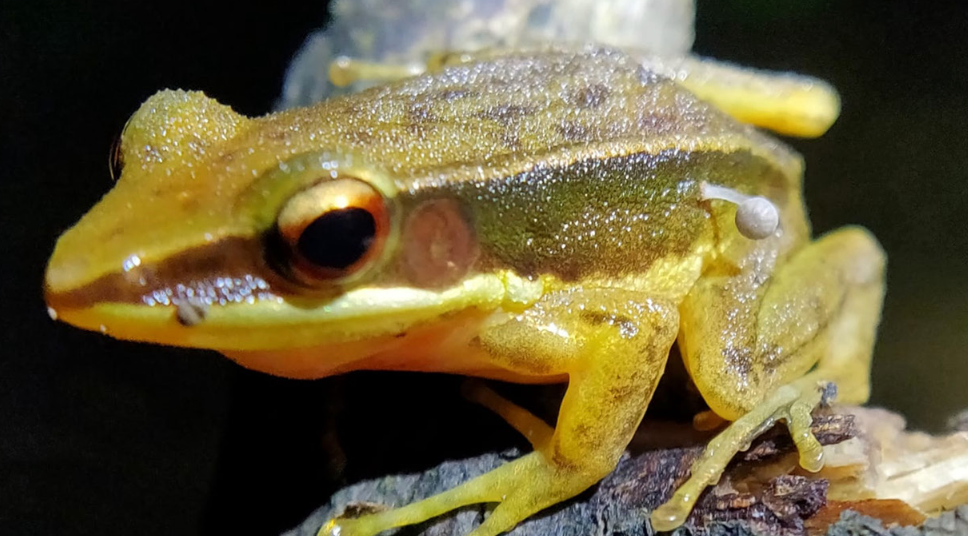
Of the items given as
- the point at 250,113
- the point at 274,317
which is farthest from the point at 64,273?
the point at 250,113

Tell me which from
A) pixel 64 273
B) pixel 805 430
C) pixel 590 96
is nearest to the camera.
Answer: pixel 64 273

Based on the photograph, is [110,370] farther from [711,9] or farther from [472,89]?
[711,9]

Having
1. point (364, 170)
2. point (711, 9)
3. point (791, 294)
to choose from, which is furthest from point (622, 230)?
point (711, 9)

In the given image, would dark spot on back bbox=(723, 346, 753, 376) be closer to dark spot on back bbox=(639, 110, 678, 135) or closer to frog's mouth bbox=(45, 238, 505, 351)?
dark spot on back bbox=(639, 110, 678, 135)

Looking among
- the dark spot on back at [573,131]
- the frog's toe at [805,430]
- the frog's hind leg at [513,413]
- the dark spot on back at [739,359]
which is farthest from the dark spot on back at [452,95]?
the frog's toe at [805,430]

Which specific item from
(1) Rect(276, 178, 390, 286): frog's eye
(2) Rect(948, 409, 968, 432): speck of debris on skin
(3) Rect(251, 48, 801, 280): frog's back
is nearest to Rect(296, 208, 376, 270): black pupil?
(1) Rect(276, 178, 390, 286): frog's eye

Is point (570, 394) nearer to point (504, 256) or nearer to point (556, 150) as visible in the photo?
point (504, 256)

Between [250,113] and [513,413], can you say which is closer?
[513,413]
